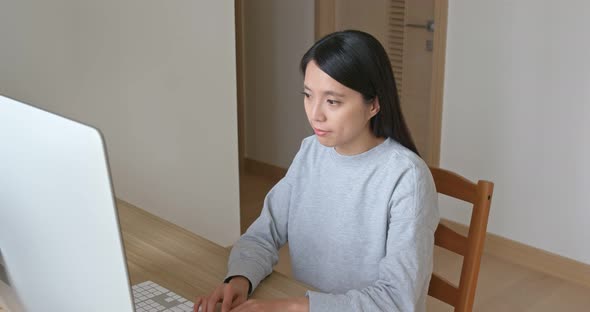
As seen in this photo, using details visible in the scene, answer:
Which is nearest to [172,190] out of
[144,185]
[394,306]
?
[144,185]

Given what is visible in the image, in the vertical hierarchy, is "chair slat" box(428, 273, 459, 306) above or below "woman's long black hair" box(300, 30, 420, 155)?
below

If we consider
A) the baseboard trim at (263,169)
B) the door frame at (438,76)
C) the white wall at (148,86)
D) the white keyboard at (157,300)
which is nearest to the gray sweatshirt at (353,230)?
the white keyboard at (157,300)

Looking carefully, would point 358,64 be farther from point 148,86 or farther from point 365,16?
point 365,16

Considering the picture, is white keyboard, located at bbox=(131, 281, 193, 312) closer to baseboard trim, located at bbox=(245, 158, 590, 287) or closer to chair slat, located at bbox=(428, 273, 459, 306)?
chair slat, located at bbox=(428, 273, 459, 306)

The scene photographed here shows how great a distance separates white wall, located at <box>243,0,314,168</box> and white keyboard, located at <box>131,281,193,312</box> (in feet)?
9.04

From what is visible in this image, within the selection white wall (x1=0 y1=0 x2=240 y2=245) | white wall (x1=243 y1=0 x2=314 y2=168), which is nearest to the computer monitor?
white wall (x1=0 y1=0 x2=240 y2=245)

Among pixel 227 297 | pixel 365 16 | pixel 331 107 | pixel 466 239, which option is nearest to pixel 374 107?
pixel 331 107

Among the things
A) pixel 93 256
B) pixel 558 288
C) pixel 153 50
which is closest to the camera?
Result: pixel 93 256

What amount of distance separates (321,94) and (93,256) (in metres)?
0.67

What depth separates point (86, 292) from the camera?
776 millimetres

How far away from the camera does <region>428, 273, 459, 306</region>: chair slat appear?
57.9 inches

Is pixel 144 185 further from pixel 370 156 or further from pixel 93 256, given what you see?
pixel 93 256

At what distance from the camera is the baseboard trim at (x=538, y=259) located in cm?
301

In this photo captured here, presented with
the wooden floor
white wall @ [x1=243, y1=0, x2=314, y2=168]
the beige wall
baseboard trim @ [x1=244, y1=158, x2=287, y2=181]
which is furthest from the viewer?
baseboard trim @ [x1=244, y1=158, x2=287, y2=181]
